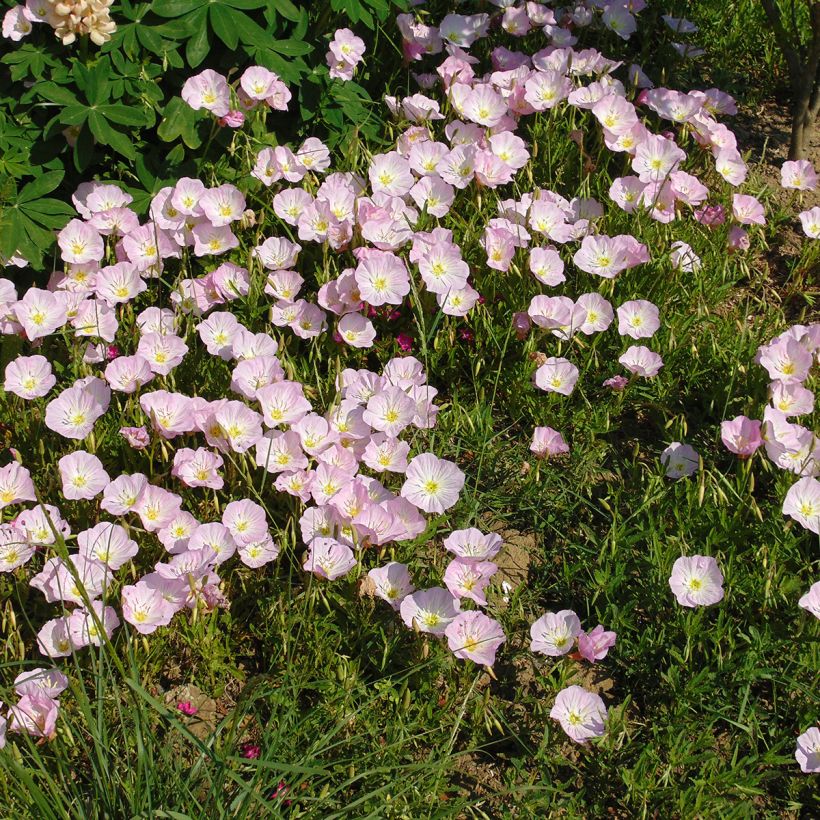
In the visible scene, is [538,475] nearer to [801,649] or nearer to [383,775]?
[801,649]

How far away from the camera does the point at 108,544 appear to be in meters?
2.22

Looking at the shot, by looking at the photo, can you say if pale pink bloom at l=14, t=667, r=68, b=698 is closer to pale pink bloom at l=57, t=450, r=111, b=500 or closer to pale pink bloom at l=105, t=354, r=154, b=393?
pale pink bloom at l=57, t=450, r=111, b=500

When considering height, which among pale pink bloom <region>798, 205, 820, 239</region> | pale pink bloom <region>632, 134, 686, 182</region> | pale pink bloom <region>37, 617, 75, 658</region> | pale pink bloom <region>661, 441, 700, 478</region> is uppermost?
pale pink bloom <region>632, 134, 686, 182</region>

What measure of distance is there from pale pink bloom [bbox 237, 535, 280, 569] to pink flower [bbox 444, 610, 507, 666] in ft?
1.50

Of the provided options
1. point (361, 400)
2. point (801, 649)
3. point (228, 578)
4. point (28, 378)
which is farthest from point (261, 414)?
point (801, 649)

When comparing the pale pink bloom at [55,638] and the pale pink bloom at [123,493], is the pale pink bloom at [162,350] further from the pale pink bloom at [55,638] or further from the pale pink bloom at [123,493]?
the pale pink bloom at [55,638]

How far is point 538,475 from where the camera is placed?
2.63 m

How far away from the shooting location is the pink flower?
213 cm

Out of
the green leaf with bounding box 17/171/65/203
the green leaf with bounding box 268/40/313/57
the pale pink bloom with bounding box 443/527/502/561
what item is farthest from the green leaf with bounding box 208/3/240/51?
the pale pink bloom with bounding box 443/527/502/561

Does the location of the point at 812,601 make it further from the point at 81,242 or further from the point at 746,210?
the point at 81,242

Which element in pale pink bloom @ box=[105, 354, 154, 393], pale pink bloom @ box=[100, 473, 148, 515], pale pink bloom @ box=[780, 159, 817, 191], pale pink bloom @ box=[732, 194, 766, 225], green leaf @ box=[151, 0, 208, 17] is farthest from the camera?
pale pink bloom @ box=[780, 159, 817, 191]

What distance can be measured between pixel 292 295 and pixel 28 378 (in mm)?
759

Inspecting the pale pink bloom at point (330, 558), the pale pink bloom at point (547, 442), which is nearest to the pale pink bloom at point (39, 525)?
the pale pink bloom at point (330, 558)

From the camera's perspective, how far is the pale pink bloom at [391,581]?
2.25 meters
